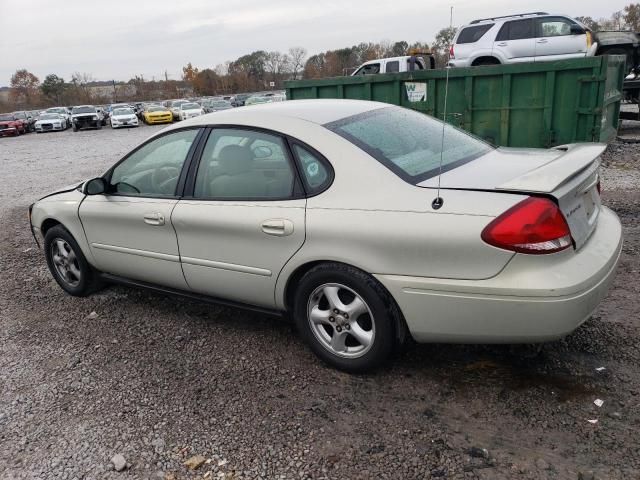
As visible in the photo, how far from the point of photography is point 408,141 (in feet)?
11.0

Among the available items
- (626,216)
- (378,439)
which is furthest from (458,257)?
(626,216)

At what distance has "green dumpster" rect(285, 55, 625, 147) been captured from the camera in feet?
26.5

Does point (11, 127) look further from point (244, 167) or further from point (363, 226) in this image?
point (363, 226)

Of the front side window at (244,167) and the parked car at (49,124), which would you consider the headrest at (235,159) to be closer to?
the front side window at (244,167)

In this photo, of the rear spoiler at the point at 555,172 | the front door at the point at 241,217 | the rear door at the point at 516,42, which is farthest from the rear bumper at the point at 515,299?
the rear door at the point at 516,42

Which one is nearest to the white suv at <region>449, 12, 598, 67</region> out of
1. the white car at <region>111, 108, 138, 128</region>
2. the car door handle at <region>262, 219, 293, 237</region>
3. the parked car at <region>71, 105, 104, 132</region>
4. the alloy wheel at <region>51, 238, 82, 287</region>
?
the alloy wheel at <region>51, 238, 82, 287</region>

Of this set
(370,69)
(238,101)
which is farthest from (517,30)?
(238,101)

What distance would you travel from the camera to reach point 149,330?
164 inches

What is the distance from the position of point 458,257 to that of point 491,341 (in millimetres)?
488

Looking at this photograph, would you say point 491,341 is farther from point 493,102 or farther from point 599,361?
point 493,102

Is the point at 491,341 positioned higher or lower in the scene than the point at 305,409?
higher

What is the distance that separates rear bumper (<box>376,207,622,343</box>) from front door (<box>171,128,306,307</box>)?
0.72 metres

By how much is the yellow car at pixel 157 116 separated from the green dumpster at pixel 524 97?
27.3 meters

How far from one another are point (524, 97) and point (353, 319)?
21.9 ft
